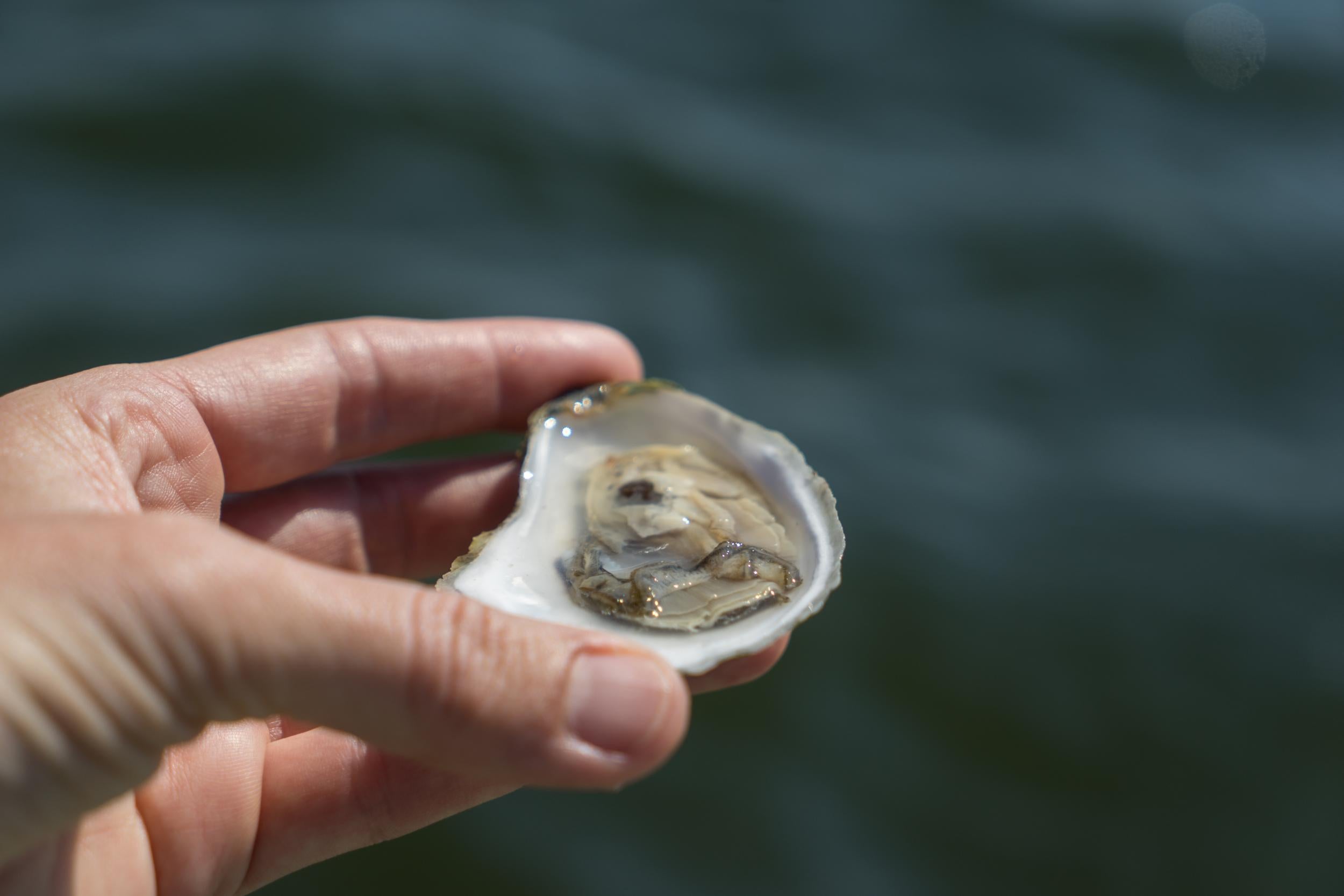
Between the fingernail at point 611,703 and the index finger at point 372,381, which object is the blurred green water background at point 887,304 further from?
the fingernail at point 611,703

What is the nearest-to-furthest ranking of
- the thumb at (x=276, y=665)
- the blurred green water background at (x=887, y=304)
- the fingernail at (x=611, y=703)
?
the thumb at (x=276, y=665) → the fingernail at (x=611, y=703) → the blurred green water background at (x=887, y=304)

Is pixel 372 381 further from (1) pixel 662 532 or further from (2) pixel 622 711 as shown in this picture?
(2) pixel 622 711

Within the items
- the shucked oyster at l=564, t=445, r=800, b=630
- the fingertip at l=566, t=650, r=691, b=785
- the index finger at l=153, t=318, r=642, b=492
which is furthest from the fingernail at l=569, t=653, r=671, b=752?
the index finger at l=153, t=318, r=642, b=492

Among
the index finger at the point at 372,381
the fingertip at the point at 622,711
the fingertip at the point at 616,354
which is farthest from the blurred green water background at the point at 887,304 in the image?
the fingertip at the point at 622,711

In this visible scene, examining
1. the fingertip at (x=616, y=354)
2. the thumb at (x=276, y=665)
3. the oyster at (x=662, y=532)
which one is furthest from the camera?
the fingertip at (x=616, y=354)

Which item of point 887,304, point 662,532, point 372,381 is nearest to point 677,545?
point 662,532

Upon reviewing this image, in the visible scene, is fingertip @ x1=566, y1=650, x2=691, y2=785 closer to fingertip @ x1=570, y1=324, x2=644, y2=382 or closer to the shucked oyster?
the shucked oyster

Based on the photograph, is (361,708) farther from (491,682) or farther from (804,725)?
(804,725)
